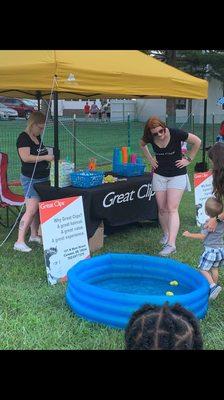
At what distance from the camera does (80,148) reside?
709 inches

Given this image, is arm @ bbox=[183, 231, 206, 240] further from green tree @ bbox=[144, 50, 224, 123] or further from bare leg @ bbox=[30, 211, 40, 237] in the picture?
green tree @ bbox=[144, 50, 224, 123]

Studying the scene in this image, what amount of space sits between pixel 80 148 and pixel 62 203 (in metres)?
13.1

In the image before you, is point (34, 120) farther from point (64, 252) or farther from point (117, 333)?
point (117, 333)

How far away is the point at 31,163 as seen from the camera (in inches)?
234

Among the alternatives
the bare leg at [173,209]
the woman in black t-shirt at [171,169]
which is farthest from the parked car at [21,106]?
the bare leg at [173,209]

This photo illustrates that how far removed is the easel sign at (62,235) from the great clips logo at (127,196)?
0.94 m

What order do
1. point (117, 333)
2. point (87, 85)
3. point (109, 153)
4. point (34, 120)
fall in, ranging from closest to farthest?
point (117, 333) → point (87, 85) → point (34, 120) → point (109, 153)

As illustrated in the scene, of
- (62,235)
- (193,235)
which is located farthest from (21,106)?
(193,235)

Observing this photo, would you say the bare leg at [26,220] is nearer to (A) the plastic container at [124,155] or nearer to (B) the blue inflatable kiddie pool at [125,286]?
(B) the blue inflatable kiddie pool at [125,286]

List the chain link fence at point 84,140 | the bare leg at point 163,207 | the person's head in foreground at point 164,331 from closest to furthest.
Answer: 1. the person's head in foreground at point 164,331
2. the bare leg at point 163,207
3. the chain link fence at point 84,140

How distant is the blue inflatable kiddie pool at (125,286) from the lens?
3.90m

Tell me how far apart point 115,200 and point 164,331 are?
462 centimetres

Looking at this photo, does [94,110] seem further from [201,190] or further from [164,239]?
[164,239]

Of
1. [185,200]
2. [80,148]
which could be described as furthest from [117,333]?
[80,148]
